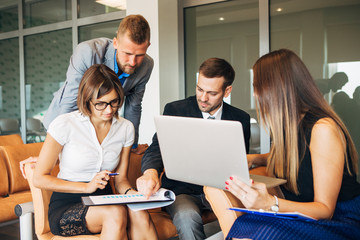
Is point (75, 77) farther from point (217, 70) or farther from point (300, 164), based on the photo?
point (300, 164)

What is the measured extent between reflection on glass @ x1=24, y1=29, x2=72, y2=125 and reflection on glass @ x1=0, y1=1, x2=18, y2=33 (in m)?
0.46

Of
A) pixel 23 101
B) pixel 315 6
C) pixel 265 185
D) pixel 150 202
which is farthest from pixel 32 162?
pixel 23 101

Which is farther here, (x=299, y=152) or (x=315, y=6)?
(x=315, y=6)

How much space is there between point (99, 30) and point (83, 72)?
3.02 meters

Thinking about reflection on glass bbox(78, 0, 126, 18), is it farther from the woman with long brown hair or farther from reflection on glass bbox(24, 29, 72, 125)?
the woman with long brown hair

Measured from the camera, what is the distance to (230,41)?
418 cm

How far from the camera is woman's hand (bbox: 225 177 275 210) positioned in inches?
53.8

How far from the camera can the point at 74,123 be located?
2.06m

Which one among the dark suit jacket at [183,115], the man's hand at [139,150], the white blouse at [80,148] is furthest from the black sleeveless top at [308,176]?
the man's hand at [139,150]

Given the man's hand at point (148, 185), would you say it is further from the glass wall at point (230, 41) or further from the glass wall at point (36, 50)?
the glass wall at point (36, 50)

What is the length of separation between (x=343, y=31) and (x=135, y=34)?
7.20ft

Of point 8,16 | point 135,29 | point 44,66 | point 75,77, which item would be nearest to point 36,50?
point 44,66

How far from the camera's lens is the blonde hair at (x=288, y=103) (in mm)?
1581

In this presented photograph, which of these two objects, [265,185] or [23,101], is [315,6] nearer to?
[265,185]
